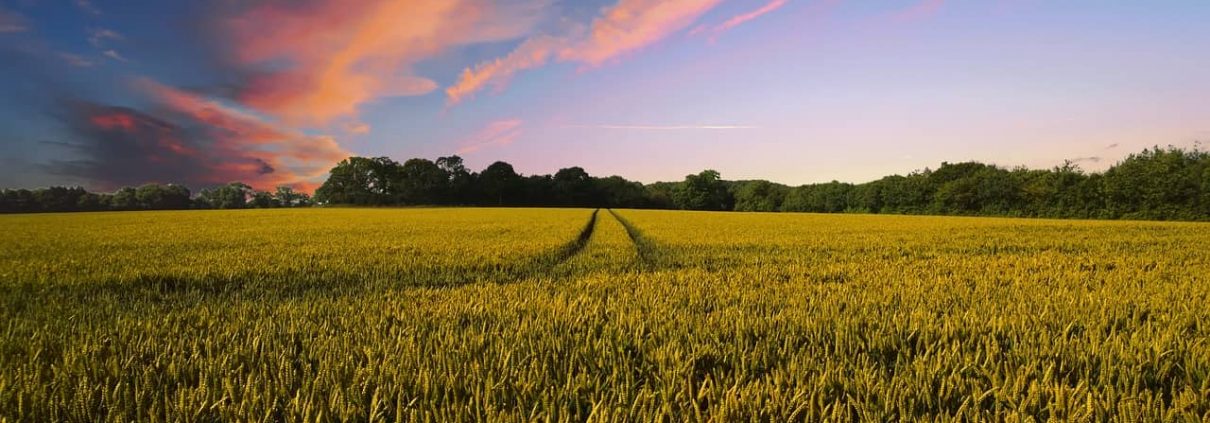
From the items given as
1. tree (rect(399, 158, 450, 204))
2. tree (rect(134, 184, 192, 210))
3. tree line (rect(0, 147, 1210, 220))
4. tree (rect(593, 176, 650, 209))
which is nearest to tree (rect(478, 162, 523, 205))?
tree line (rect(0, 147, 1210, 220))

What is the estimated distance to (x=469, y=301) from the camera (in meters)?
4.61

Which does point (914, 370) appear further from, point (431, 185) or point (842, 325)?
point (431, 185)

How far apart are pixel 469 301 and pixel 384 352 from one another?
75.1 inches

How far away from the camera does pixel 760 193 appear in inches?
5586

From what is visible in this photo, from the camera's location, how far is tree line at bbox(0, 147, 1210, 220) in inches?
2621

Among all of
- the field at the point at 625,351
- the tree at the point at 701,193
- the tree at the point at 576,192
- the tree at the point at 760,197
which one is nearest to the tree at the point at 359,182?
the tree at the point at 576,192

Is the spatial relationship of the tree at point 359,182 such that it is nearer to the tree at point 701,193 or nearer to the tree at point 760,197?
the tree at point 701,193

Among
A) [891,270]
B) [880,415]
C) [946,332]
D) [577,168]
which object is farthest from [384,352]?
[577,168]

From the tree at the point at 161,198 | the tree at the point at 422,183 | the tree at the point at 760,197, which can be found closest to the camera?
the tree at the point at 161,198

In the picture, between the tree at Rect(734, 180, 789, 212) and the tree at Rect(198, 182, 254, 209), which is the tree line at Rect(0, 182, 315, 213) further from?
the tree at Rect(734, 180, 789, 212)

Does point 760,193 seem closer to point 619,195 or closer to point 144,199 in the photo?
point 619,195

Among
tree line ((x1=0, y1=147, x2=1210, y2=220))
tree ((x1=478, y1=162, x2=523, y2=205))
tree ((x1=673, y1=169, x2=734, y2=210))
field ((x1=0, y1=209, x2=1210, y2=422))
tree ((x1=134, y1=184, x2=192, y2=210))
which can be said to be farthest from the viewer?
tree ((x1=673, y1=169, x2=734, y2=210))

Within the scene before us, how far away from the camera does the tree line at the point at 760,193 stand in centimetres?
6656

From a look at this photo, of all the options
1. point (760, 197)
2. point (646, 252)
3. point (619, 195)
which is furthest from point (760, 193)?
point (646, 252)
